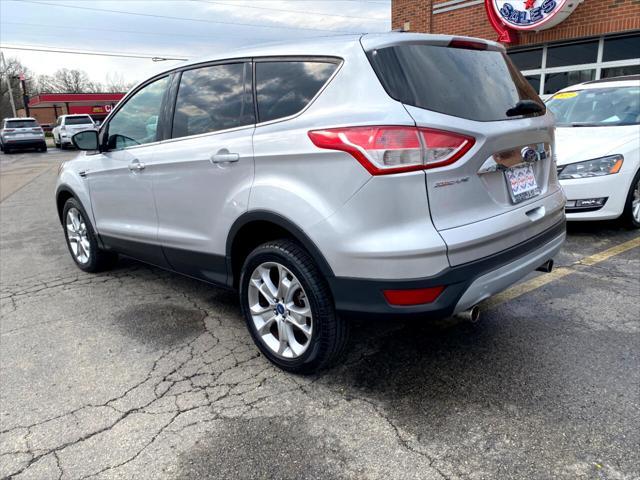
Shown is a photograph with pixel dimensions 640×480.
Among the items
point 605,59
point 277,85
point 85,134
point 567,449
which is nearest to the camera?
point 567,449

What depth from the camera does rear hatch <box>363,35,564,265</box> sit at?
242 cm

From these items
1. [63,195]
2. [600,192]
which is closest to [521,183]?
[600,192]

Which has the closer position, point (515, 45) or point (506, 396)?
point (506, 396)

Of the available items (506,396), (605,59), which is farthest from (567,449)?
(605,59)

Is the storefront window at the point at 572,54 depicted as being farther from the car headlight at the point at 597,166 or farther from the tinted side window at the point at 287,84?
the tinted side window at the point at 287,84

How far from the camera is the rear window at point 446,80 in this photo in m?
2.47

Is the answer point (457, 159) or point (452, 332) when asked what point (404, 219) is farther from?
point (452, 332)

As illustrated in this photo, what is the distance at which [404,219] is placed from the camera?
7.75 ft

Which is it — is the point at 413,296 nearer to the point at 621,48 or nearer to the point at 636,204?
the point at 636,204

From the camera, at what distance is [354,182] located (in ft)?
7.91

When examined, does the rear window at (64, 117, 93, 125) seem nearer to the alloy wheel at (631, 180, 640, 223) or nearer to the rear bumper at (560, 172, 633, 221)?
the rear bumper at (560, 172, 633, 221)

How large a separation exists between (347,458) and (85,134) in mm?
3512

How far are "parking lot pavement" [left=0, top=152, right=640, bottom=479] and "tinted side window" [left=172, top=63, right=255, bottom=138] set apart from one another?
1412 millimetres

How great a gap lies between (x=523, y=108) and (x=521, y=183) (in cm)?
41
